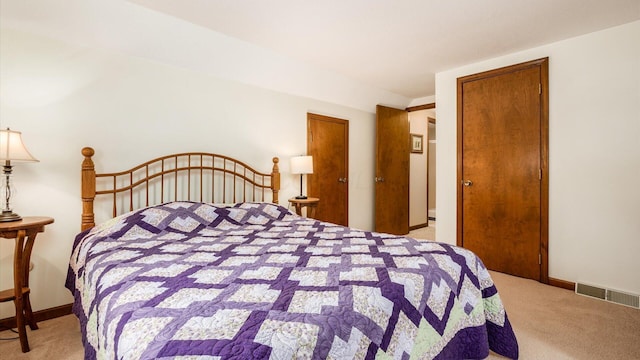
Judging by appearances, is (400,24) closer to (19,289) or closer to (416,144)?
(19,289)

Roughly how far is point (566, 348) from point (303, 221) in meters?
1.96

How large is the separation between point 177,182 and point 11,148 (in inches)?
43.9

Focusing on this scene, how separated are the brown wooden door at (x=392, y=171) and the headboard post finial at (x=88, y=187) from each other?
3.49 metres

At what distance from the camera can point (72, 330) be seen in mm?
2020

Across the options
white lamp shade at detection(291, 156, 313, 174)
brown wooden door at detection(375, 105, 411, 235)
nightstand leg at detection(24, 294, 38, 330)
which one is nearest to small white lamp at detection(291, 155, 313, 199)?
white lamp shade at detection(291, 156, 313, 174)

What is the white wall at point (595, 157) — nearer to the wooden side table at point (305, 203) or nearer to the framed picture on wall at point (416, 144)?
the wooden side table at point (305, 203)

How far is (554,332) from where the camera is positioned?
6.52ft

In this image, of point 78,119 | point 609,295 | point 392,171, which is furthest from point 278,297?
point 392,171

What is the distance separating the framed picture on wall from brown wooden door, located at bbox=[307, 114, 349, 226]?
1.98 metres

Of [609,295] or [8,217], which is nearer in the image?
[8,217]

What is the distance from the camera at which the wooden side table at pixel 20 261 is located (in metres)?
1.75

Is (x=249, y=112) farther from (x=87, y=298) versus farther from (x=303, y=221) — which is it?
(x=87, y=298)

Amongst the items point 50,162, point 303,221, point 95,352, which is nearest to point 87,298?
point 95,352

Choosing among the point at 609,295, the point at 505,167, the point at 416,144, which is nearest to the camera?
the point at 609,295
